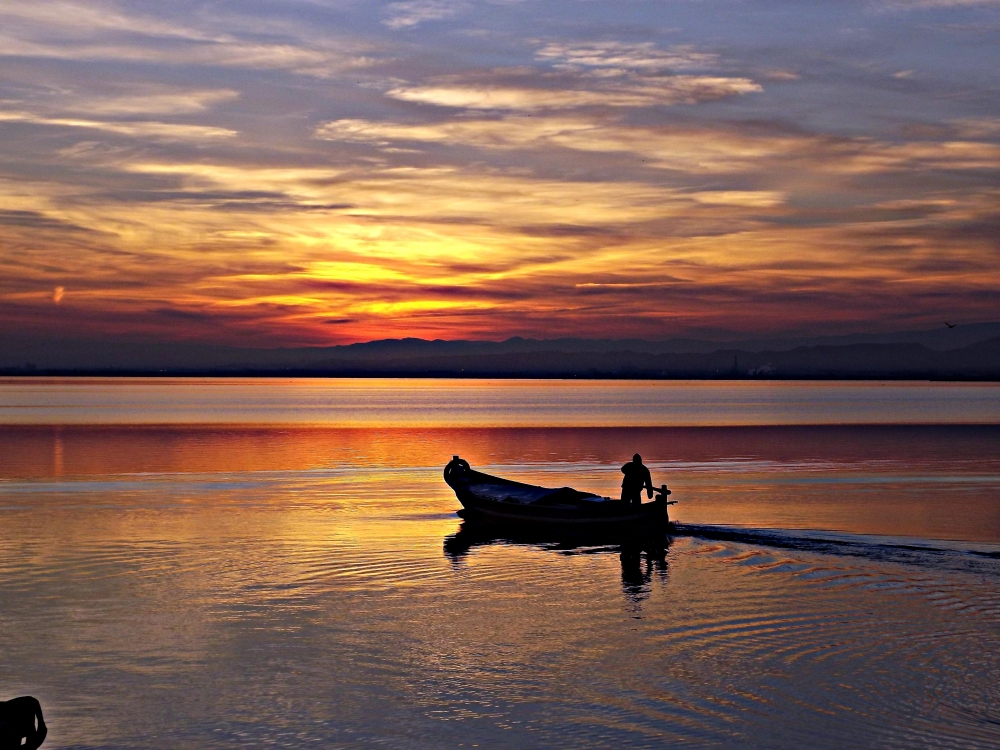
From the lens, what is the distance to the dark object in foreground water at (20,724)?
38.1ft

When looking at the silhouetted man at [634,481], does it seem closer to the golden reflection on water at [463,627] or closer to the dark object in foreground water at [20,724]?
the golden reflection on water at [463,627]

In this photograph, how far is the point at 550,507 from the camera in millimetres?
34656

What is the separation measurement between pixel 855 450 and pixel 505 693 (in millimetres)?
59774

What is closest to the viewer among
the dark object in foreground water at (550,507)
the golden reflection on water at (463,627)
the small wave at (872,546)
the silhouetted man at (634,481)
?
the golden reflection on water at (463,627)

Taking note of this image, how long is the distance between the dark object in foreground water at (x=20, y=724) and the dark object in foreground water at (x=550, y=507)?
23.4 metres

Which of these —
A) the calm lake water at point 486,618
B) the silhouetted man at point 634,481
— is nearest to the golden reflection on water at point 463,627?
the calm lake water at point 486,618

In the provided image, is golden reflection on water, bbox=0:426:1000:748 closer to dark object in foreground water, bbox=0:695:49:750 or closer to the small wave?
the small wave

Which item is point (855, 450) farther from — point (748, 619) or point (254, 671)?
point (254, 671)

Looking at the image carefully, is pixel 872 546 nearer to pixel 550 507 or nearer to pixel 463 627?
pixel 550 507

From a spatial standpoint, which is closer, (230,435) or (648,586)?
(648,586)

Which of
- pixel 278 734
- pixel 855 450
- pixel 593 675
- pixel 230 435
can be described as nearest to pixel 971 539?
pixel 593 675

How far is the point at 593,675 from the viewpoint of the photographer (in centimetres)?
1750

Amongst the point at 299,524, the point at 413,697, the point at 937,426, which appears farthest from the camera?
the point at 937,426

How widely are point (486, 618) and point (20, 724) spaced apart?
11.2m
